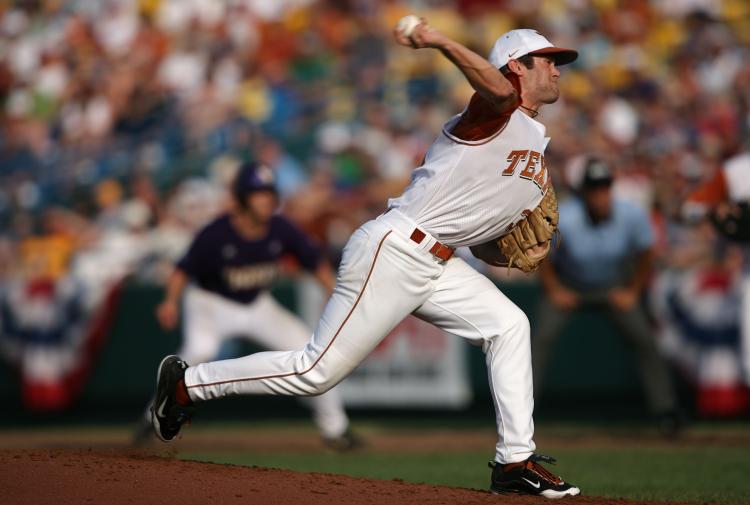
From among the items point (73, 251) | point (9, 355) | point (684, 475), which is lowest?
point (684, 475)

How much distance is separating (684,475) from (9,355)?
7.46 metres

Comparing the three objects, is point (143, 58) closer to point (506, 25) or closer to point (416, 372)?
point (506, 25)

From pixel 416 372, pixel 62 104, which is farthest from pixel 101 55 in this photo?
pixel 416 372

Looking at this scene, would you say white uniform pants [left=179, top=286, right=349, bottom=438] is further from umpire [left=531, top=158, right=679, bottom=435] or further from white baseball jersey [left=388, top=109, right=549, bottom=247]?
white baseball jersey [left=388, top=109, right=549, bottom=247]

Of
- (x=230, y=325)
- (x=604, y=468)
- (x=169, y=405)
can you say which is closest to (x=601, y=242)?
(x=604, y=468)

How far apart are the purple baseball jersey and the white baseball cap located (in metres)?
3.97

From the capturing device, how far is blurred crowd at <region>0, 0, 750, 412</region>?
1209cm

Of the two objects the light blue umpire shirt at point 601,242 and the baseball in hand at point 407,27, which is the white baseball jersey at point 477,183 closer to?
the baseball in hand at point 407,27

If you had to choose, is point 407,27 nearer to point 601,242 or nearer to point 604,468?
point 604,468

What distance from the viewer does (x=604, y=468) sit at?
23.8ft

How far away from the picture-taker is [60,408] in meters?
11.5

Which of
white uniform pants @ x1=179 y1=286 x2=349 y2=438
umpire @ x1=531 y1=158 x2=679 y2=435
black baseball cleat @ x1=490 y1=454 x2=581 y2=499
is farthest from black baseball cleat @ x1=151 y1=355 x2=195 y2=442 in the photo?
umpire @ x1=531 y1=158 x2=679 y2=435

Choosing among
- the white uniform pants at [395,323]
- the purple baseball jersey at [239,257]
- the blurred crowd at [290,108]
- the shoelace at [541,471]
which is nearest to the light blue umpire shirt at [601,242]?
the blurred crowd at [290,108]

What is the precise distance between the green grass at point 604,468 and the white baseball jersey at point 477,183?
5.77 feet
